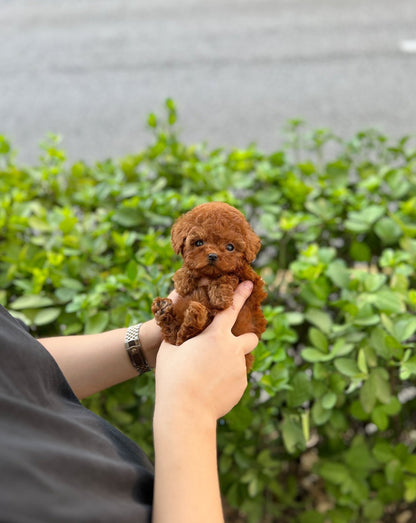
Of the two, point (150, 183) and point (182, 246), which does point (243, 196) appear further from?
point (182, 246)

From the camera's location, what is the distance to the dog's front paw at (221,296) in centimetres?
101

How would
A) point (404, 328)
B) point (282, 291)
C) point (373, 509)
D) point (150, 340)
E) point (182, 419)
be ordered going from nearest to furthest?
point (182, 419), point (150, 340), point (404, 328), point (373, 509), point (282, 291)

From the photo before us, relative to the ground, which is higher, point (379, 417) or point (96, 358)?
point (96, 358)

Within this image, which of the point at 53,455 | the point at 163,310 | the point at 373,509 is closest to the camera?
the point at 53,455

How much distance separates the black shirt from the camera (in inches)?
30.1

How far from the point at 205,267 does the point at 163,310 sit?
0.13 metres

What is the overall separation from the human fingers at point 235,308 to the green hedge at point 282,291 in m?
0.39

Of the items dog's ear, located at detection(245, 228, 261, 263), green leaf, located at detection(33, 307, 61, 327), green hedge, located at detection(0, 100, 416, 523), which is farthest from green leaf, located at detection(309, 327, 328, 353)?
green leaf, located at detection(33, 307, 61, 327)

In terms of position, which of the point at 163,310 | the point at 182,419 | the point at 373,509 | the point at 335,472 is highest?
the point at 163,310

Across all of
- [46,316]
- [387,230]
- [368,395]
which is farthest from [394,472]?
[46,316]

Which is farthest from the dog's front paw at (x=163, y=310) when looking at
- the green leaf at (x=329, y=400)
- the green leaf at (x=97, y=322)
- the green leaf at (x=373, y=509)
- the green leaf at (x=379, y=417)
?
the green leaf at (x=373, y=509)

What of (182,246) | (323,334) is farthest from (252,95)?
(182,246)

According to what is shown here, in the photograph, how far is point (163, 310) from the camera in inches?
41.7

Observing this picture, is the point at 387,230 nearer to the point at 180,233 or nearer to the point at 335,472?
the point at 335,472
